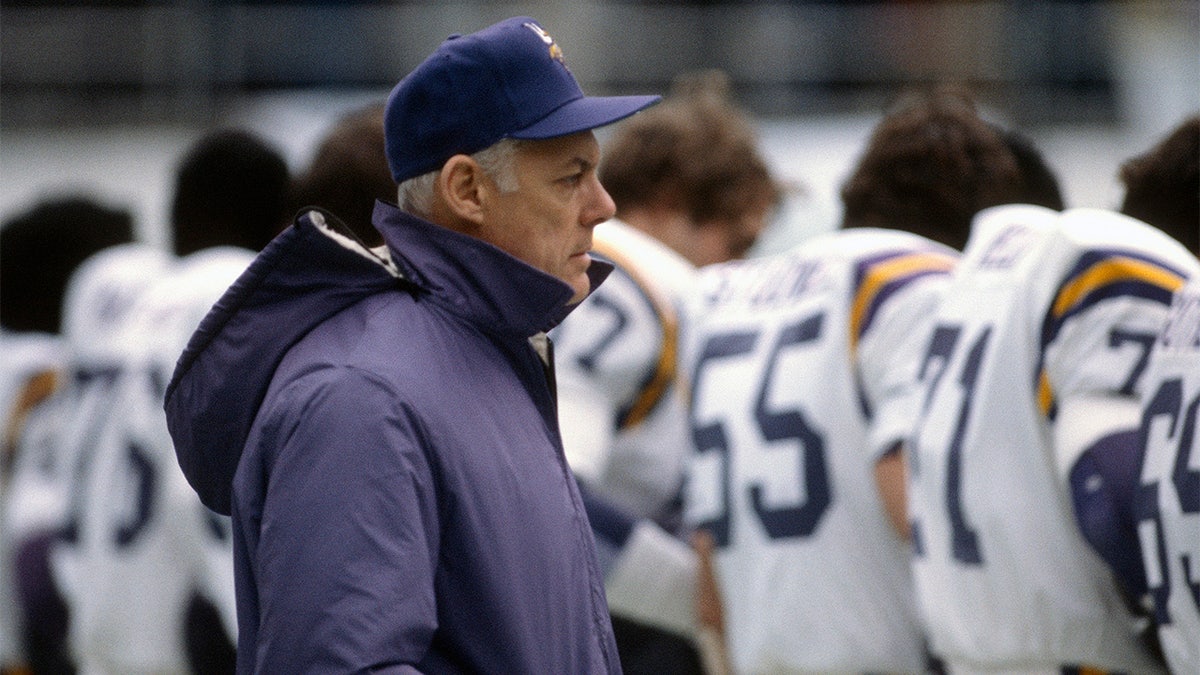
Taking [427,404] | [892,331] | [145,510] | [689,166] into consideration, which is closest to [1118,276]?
[892,331]

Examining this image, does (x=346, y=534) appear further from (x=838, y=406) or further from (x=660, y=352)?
(x=660, y=352)

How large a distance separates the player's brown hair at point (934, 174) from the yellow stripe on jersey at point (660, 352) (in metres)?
0.53

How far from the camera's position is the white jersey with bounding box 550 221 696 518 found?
4480 mm

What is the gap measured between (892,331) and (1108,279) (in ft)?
2.26

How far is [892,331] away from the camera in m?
3.92

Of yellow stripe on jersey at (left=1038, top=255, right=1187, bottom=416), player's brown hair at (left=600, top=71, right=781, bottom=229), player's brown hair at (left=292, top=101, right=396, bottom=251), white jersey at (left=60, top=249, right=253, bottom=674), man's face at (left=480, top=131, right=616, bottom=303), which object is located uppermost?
man's face at (left=480, top=131, right=616, bottom=303)

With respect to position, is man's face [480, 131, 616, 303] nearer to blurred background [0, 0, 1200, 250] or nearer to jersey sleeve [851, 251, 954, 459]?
jersey sleeve [851, 251, 954, 459]

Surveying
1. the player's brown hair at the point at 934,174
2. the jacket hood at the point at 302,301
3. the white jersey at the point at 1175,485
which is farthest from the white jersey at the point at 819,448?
the jacket hood at the point at 302,301

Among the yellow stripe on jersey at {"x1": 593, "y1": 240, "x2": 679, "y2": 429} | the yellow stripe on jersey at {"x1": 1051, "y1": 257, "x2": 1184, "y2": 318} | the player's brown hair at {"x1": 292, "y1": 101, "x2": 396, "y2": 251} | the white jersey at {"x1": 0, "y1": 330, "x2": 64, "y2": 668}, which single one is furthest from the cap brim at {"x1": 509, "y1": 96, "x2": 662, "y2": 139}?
the white jersey at {"x1": 0, "y1": 330, "x2": 64, "y2": 668}

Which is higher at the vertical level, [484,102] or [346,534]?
[484,102]

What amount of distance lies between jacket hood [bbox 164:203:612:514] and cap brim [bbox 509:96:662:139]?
0.50 feet

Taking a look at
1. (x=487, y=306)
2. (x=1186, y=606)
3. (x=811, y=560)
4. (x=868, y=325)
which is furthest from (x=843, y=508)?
(x=487, y=306)

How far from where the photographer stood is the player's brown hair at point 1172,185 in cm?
350

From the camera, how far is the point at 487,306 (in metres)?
2.45
